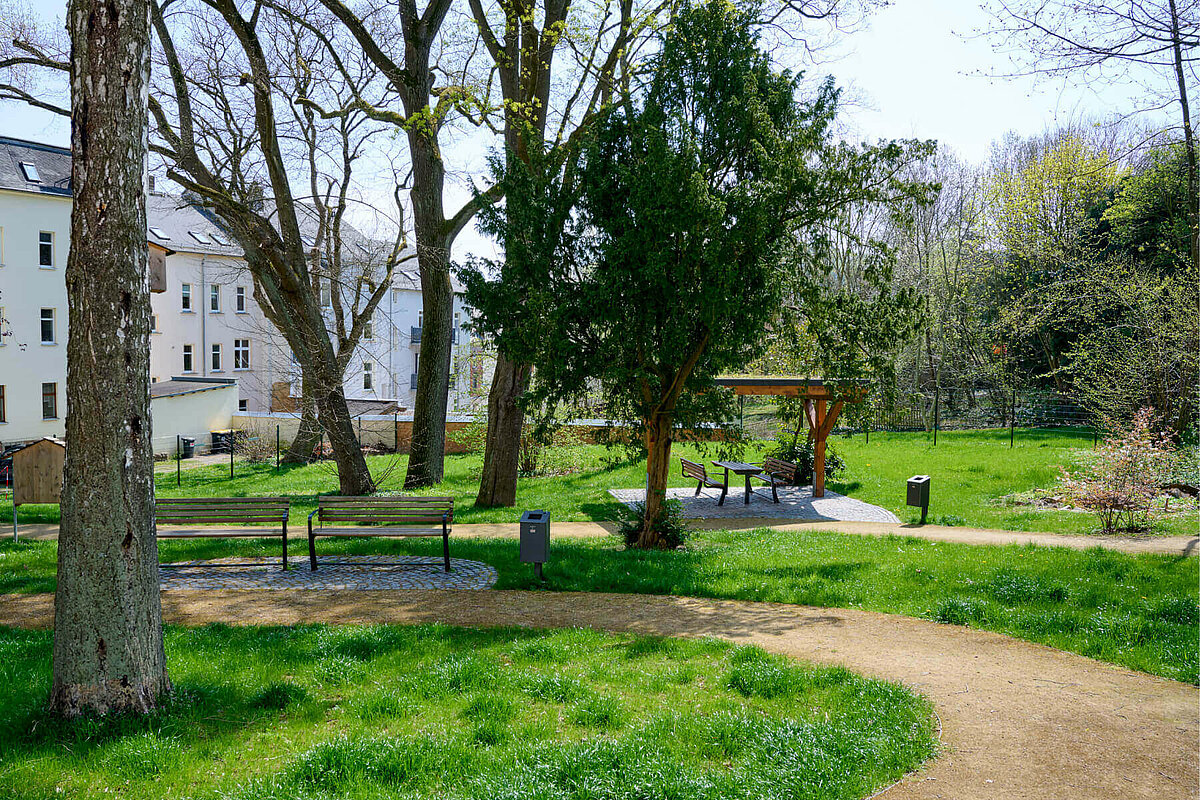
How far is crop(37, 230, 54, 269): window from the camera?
107 ft

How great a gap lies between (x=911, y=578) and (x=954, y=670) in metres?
2.95

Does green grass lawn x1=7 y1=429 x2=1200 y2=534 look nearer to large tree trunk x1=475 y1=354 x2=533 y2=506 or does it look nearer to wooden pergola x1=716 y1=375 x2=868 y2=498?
large tree trunk x1=475 y1=354 x2=533 y2=506

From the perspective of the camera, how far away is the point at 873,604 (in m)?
8.08

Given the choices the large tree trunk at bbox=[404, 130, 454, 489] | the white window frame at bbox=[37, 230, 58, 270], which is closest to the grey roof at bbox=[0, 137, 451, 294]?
the white window frame at bbox=[37, 230, 58, 270]

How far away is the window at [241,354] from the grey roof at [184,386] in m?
6.24

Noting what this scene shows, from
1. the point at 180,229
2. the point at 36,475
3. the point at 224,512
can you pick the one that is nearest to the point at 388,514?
the point at 224,512

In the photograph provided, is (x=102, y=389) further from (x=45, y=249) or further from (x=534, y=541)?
(x=45, y=249)

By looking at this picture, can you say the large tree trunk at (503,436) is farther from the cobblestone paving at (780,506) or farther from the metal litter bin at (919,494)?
the metal litter bin at (919,494)

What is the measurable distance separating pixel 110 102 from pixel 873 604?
749 cm

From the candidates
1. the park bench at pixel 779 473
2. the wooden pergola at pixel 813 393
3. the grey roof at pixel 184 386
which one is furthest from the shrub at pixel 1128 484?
the grey roof at pixel 184 386

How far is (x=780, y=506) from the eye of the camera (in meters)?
17.2

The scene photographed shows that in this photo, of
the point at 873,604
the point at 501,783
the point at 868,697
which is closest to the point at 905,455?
the point at 873,604

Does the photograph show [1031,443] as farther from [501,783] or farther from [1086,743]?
[501,783]

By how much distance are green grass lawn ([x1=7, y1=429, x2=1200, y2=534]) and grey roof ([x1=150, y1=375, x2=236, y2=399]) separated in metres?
7.37
